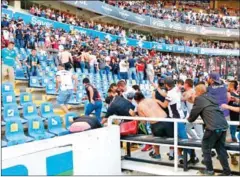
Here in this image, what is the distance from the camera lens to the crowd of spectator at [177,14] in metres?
28.7

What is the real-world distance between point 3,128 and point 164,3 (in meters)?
32.0

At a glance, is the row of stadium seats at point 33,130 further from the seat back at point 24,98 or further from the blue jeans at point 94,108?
the seat back at point 24,98

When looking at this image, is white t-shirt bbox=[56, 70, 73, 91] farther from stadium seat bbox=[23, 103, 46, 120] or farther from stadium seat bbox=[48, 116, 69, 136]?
stadium seat bbox=[48, 116, 69, 136]

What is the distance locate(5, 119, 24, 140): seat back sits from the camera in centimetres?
531

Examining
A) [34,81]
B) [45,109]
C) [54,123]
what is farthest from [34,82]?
[54,123]

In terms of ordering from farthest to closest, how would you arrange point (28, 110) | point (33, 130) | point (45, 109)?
1. point (45, 109)
2. point (28, 110)
3. point (33, 130)

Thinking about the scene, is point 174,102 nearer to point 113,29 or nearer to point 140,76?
point 140,76

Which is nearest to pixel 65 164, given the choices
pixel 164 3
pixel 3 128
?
pixel 3 128

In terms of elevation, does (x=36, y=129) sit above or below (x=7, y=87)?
below

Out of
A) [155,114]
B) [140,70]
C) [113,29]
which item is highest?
[113,29]

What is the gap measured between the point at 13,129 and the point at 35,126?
0.50 metres

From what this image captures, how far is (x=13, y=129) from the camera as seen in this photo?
17.7ft

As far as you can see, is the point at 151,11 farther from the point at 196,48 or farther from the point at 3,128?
the point at 3,128

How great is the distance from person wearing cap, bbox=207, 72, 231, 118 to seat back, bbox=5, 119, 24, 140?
9.82 feet
